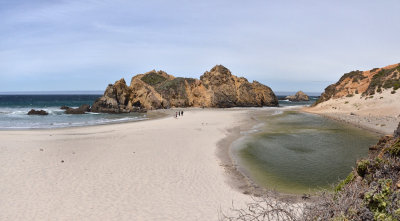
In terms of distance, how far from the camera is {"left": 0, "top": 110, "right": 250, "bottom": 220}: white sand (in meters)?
8.73

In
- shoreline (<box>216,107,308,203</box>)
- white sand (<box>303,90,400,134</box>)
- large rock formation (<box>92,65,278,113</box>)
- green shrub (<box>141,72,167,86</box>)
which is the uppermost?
green shrub (<box>141,72,167,86</box>)

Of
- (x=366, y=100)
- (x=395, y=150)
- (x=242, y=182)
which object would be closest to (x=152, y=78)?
(x=366, y=100)

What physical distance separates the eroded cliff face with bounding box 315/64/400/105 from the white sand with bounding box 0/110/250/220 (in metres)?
41.4

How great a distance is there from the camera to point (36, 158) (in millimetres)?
15062

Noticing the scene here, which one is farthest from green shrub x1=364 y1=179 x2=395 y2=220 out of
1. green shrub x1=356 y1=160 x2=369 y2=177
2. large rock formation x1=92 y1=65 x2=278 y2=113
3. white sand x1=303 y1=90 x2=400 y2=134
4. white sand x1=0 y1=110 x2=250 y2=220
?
large rock formation x1=92 y1=65 x2=278 y2=113

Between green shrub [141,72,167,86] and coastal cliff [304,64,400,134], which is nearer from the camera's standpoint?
coastal cliff [304,64,400,134]

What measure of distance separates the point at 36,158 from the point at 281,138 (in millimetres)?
19021

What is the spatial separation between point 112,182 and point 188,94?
6284 centimetres

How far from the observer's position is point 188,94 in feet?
242

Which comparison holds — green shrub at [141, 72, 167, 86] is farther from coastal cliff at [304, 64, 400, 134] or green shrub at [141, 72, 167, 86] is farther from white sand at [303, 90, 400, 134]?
white sand at [303, 90, 400, 134]

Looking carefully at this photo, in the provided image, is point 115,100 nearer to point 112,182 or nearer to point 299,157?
point 299,157

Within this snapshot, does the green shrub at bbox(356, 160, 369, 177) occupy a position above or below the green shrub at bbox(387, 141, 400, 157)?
below

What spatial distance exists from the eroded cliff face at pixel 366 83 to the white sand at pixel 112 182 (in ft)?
136

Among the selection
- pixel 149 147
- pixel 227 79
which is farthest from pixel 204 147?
pixel 227 79
